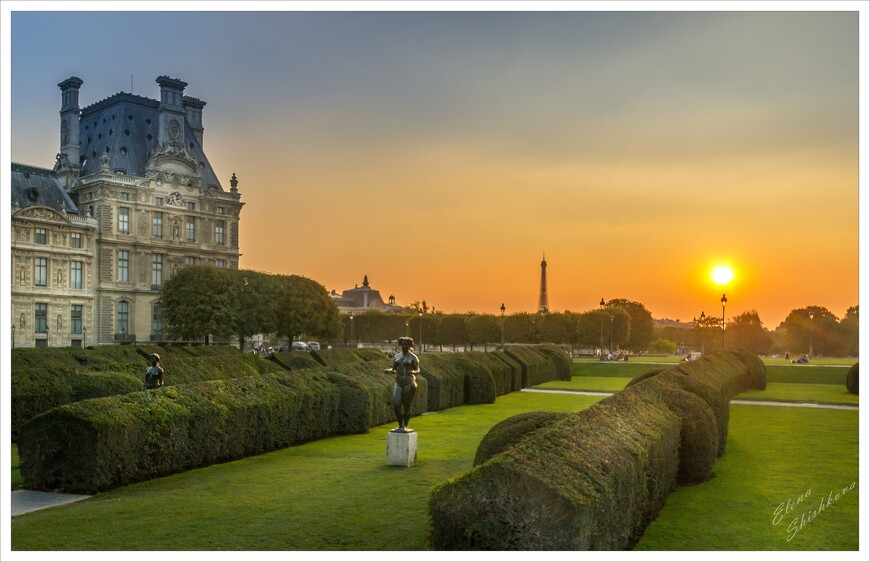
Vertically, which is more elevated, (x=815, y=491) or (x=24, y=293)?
(x=24, y=293)

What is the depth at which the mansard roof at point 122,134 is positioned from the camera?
263 ft

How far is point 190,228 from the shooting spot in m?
83.2

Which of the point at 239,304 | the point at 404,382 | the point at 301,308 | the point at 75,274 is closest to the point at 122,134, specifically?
the point at 75,274

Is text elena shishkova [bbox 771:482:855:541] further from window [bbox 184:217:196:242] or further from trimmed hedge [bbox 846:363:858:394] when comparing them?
window [bbox 184:217:196:242]

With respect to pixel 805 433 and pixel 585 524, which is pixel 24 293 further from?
pixel 585 524

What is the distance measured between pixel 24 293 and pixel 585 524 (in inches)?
2530

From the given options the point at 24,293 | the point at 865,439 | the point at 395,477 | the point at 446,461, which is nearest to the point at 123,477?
the point at 395,477

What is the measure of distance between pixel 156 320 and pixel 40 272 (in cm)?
1448

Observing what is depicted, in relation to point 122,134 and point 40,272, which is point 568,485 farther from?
point 122,134

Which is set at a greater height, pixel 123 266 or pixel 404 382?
pixel 123 266

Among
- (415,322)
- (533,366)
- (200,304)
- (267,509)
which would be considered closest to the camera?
(267,509)

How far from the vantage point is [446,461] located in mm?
15891

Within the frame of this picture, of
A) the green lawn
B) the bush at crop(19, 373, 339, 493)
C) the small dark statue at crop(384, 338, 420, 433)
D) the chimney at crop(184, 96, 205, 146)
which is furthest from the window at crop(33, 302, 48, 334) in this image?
the small dark statue at crop(384, 338, 420, 433)

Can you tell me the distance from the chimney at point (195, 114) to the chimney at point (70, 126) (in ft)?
34.9
